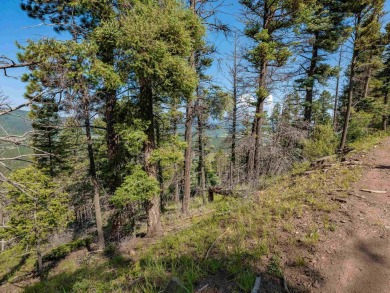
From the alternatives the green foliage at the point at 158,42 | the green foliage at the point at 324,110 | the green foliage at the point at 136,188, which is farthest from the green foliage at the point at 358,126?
the green foliage at the point at 136,188

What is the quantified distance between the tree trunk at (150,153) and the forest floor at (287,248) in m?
1.33

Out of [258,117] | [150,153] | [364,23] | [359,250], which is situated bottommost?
[359,250]

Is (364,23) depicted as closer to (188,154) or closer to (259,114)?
(259,114)

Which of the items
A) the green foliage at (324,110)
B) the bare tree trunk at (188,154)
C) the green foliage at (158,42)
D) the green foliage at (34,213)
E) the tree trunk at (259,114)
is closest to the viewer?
the green foliage at (158,42)

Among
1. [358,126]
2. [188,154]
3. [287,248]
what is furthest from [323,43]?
[287,248]

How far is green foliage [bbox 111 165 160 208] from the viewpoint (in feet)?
20.9

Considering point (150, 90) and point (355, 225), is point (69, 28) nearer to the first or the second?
point (150, 90)

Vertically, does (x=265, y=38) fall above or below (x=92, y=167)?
above

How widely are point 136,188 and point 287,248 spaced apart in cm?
460

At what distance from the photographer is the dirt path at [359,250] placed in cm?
263

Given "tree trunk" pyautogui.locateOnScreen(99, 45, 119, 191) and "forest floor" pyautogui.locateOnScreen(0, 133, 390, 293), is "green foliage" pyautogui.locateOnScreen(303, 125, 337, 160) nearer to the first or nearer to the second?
"forest floor" pyautogui.locateOnScreen(0, 133, 390, 293)

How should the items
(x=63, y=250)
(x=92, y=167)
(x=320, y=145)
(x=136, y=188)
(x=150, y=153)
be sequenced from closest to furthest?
(x=136, y=188), (x=150, y=153), (x=92, y=167), (x=320, y=145), (x=63, y=250)

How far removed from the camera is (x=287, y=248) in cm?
345

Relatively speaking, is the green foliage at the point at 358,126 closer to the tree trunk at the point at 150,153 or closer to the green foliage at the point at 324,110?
the green foliage at the point at 324,110
